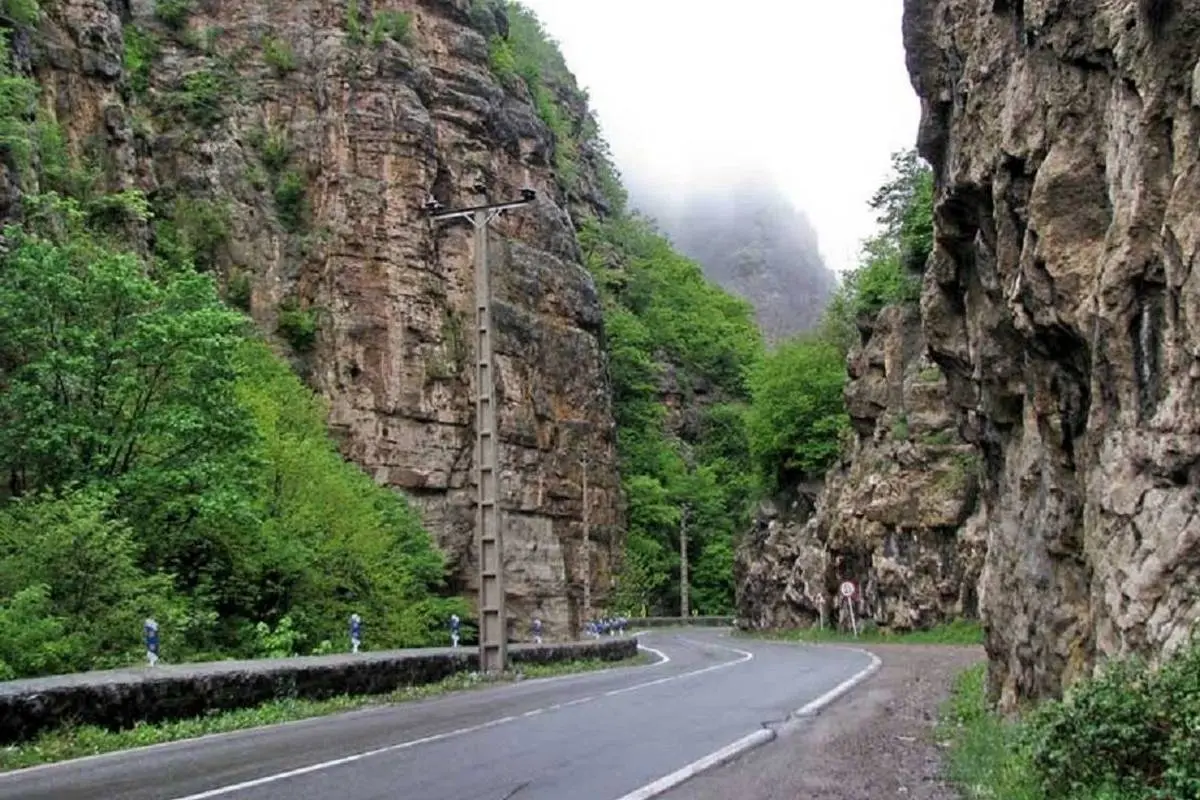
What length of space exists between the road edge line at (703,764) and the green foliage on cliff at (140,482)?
10.1m

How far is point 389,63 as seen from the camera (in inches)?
1766

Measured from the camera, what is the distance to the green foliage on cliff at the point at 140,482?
18347mm

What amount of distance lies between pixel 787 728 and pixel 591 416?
37.8 m

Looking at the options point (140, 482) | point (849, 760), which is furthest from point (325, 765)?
point (140, 482)

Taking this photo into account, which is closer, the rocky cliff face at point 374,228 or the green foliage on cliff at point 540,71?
the rocky cliff face at point 374,228

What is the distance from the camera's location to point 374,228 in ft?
140

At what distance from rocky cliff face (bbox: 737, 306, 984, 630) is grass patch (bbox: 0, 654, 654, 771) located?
921 inches

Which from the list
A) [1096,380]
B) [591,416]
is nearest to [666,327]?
[591,416]

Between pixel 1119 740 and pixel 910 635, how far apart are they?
1374 inches

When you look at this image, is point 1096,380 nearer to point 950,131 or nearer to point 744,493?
point 950,131

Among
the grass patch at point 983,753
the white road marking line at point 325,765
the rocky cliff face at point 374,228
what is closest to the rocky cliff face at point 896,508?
the rocky cliff face at point 374,228

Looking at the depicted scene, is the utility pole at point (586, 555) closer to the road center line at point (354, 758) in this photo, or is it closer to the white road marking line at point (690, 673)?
the white road marking line at point (690, 673)

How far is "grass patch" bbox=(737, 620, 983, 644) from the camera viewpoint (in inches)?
1436

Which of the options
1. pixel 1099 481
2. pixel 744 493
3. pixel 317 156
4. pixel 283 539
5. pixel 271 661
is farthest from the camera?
pixel 744 493
